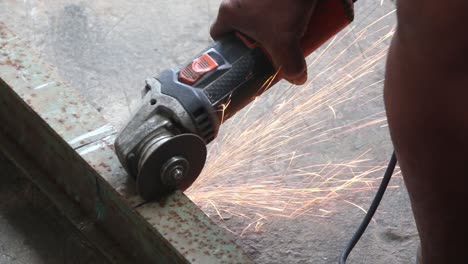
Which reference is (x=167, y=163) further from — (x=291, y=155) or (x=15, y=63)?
(x=291, y=155)

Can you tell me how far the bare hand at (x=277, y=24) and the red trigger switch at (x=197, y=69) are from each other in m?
0.11

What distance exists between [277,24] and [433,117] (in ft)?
1.90

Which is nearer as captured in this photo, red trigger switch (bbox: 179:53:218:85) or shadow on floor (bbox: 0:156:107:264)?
red trigger switch (bbox: 179:53:218:85)

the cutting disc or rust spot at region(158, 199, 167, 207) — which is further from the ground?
the cutting disc

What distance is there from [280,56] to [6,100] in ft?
2.75

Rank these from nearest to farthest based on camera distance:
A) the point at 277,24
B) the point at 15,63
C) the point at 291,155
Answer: the point at 277,24 < the point at 15,63 < the point at 291,155

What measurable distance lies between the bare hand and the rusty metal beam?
1.33ft

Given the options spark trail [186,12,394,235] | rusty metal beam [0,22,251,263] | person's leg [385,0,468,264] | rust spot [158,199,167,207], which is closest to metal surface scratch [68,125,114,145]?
rusty metal beam [0,22,251,263]

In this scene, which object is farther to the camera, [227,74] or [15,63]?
[15,63]

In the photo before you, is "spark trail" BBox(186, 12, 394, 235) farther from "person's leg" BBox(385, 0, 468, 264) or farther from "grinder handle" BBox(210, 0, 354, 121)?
"person's leg" BBox(385, 0, 468, 264)

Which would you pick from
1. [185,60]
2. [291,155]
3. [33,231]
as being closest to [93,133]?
[33,231]

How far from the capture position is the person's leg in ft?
4.24

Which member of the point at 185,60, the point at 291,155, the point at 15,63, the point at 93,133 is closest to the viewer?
the point at 93,133

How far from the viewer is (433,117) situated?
1364 millimetres
